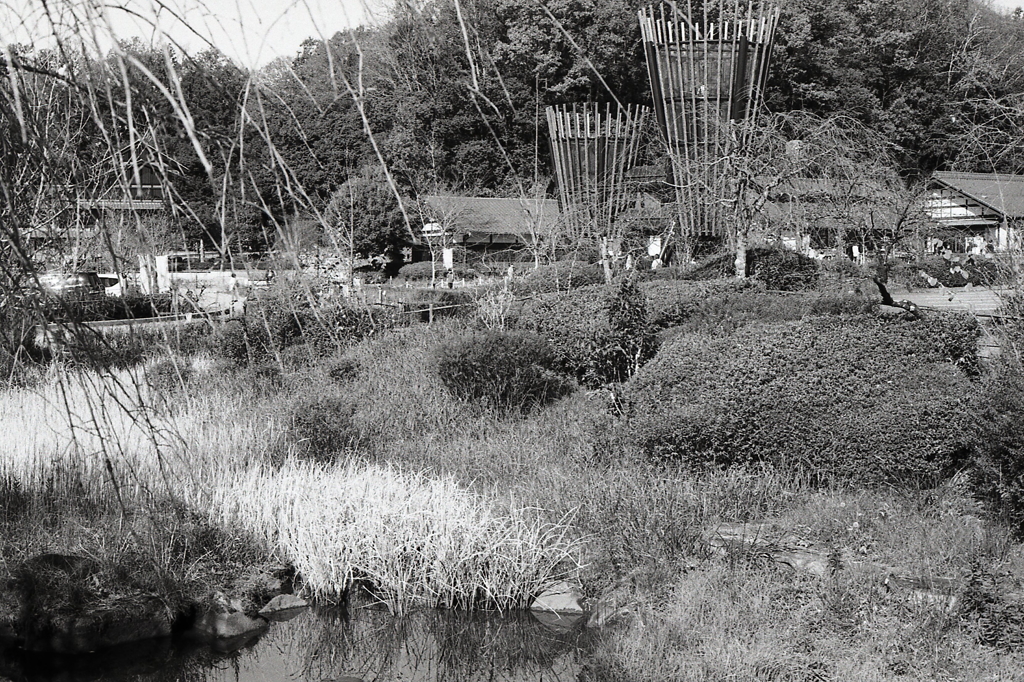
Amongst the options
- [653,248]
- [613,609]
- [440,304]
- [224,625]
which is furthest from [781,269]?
[224,625]

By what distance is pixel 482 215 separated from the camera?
36312 millimetres

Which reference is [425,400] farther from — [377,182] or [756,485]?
[377,182]

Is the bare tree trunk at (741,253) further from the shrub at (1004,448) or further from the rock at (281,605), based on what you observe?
the rock at (281,605)

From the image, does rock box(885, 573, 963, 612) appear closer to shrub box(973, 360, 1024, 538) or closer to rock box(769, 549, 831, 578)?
rock box(769, 549, 831, 578)

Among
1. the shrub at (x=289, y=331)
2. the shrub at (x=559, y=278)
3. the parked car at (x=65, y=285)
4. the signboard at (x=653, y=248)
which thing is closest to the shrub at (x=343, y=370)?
the shrub at (x=289, y=331)

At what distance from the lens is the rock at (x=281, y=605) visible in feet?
19.8

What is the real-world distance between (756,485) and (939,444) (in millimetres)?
1312

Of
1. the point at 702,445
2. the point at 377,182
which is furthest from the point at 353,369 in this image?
the point at 377,182

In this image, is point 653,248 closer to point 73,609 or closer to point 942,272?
point 942,272

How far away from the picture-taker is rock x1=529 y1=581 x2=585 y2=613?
5.93 metres

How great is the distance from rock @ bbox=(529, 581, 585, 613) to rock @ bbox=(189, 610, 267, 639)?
70.0 inches

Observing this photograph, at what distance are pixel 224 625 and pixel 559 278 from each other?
1494 cm

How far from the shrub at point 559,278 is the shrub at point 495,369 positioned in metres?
7.98

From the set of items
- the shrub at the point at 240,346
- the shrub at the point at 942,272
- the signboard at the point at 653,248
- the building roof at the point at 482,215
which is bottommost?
the shrub at the point at 942,272
